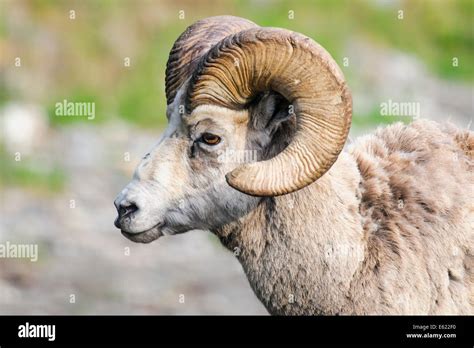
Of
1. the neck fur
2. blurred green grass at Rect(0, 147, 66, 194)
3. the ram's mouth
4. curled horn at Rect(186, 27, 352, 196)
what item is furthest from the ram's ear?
blurred green grass at Rect(0, 147, 66, 194)

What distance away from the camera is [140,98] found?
25.8m

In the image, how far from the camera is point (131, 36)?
89.2ft

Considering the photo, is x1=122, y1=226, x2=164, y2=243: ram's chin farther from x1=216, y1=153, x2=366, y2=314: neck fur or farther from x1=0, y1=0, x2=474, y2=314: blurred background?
x1=0, y1=0, x2=474, y2=314: blurred background

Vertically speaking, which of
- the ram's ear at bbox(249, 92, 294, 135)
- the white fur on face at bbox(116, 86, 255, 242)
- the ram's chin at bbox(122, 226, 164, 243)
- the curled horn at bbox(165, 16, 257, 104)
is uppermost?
the curled horn at bbox(165, 16, 257, 104)

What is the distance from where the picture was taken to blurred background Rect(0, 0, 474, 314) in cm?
1831

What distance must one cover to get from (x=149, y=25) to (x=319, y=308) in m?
20.3

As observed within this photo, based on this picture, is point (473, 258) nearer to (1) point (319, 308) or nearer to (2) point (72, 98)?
(1) point (319, 308)

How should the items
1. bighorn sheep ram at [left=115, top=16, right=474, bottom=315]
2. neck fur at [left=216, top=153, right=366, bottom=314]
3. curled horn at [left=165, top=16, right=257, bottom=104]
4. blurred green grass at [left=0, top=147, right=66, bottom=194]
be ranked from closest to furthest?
bighorn sheep ram at [left=115, top=16, right=474, bottom=315]
neck fur at [left=216, top=153, right=366, bottom=314]
curled horn at [left=165, top=16, right=257, bottom=104]
blurred green grass at [left=0, top=147, right=66, bottom=194]

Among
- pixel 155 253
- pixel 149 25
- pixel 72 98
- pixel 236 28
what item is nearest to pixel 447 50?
pixel 149 25

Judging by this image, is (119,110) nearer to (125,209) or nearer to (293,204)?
(125,209)

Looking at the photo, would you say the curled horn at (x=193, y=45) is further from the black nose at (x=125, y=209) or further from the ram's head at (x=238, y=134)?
the black nose at (x=125, y=209)

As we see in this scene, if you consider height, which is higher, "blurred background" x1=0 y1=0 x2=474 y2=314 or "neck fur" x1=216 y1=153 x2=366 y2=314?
"neck fur" x1=216 y1=153 x2=366 y2=314

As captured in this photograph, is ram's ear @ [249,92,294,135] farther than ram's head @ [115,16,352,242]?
Yes

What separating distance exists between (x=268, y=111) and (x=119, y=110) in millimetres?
17889
